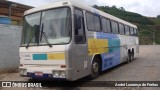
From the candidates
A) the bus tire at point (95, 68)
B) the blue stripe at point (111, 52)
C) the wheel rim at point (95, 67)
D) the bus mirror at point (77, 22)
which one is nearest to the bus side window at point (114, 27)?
the blue stripe at point (111, 52)

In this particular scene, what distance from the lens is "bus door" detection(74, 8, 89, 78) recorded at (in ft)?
29.2

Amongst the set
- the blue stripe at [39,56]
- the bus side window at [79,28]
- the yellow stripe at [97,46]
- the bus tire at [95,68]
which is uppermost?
the bus side window at [79,28]

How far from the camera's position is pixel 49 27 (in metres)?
8.96

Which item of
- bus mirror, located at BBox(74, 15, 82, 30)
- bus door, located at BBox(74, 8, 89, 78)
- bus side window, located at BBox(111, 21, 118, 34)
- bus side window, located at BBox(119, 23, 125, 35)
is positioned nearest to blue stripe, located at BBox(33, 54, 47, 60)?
bus door, located at BBox(74, 8, 89, 78)

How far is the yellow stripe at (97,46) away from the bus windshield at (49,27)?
164 cm

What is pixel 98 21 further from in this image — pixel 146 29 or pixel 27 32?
pixel 146 29

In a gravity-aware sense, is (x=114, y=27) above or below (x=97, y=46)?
above

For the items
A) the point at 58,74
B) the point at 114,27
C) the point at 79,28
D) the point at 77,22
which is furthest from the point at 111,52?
the point at 58,74

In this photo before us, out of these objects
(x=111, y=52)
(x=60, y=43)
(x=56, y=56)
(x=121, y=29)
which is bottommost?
(x=111, y=52)

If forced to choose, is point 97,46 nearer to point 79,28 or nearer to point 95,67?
point 95,67

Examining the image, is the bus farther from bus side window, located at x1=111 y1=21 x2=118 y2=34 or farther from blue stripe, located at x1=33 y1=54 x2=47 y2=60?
bus side window, located at x1=111 y1=21 x2=118 y2=34

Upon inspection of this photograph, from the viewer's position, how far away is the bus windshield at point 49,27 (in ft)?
28.5

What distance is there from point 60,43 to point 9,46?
576 cm

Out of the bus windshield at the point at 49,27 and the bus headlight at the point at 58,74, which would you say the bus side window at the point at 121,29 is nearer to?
the bus windshield at the point at 49,27
